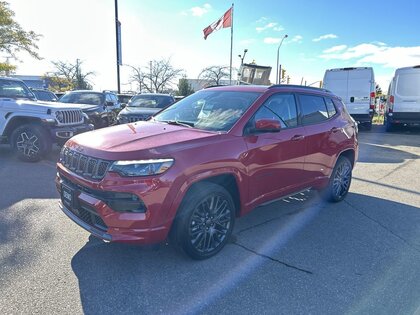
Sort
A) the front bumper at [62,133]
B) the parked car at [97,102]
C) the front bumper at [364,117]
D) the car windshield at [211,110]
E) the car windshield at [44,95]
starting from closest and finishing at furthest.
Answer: the car windshield at [211,110] → the front bumper at [62,133] → the parked car at [97,102] → the front bumper at [364,117] → the car windshield at [44,95]

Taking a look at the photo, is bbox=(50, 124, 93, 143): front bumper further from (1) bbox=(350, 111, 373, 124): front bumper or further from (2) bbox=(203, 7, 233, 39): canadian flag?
(2) bbox=(203, 7, 233, 39): canadian flag

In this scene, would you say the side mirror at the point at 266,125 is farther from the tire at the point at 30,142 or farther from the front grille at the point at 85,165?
the tire at the point at 30,142

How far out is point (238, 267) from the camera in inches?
134

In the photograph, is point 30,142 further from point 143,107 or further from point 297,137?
point 297,137

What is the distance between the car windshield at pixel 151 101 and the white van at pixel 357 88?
8127 millimetres

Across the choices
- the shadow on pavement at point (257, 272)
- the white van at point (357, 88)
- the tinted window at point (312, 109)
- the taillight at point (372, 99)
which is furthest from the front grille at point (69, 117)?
the taillight at point (372, 99)

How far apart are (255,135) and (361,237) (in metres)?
1.91

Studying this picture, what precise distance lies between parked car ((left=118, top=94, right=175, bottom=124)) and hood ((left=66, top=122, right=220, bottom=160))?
680cm

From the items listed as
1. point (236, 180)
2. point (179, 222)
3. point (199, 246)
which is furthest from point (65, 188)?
point (236, 180)

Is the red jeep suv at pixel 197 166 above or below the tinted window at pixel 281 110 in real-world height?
below

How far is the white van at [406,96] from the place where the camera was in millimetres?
14398

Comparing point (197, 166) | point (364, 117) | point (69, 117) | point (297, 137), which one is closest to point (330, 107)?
point (297, 137)

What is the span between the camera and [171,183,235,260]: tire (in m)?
3.22

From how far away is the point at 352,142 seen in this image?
5.66 m
